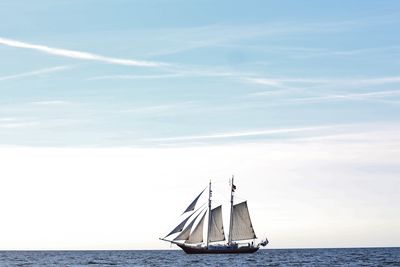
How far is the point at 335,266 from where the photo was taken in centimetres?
13125

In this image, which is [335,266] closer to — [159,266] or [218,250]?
[159,266]

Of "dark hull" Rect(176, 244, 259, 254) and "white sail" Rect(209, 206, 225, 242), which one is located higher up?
"white sail" Rect(209, 206, 225, 242)

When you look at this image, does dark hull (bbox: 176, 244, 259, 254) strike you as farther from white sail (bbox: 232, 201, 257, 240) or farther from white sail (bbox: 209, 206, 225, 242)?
white sail (bbox: 232, 201, 257, 240)

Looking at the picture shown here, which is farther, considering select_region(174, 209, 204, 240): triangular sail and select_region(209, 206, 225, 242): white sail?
select_region(209, 206, 225, 242): white sail

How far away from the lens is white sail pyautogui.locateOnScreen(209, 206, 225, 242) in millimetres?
177625

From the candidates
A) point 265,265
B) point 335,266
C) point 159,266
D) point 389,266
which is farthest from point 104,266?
point 389,266

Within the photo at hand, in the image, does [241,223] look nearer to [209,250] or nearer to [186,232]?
[209,250]

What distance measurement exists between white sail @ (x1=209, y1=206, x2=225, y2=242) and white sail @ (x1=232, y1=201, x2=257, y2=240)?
3199mm

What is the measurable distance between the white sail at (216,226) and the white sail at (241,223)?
10.5ft

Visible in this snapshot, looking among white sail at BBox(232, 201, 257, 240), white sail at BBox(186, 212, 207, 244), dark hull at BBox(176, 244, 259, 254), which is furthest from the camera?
dark hull at BBox(176, 244, 259, 254)

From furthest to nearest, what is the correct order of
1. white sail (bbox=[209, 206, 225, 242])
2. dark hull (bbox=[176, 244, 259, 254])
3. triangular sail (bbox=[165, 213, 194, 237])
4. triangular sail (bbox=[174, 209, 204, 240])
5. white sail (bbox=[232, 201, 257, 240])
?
1. dark hull (bbox=[176, 244, 259, 254])
2. white sail (bbox=[209, 206, 225, 242])
3. white sail (bbox=[232, 201, 257, 240])
4. triangular sail (bbox=[174, 209, 204, 240])
5. triangular sail (bbox=[165, 213, 194, 237])

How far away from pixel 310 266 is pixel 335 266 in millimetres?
4057

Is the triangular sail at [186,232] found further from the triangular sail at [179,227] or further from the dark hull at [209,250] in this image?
the dark hull at [209,250]

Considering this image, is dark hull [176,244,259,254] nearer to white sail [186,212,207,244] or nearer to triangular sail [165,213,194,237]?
white sail [186,212,207,244]
